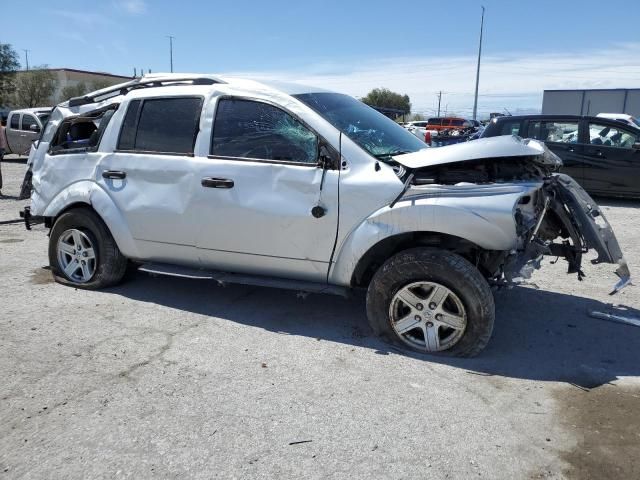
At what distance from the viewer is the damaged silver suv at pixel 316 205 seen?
3863mm

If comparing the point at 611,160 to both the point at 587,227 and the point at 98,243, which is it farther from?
the point at 98,243

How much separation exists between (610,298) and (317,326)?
9.33 ft

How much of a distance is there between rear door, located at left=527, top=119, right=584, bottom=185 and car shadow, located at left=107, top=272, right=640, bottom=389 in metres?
6.04

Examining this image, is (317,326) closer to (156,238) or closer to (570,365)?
(156,238)

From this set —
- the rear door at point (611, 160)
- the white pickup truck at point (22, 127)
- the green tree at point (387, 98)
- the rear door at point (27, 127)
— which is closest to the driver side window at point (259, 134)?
the rear door at point (611, 160)

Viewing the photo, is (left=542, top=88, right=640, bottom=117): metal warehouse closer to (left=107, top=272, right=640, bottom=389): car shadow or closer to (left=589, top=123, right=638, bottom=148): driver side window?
(left=589, top=123, right=638, bottom=148): driver side window

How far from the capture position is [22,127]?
711 inches

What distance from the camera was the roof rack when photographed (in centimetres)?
496

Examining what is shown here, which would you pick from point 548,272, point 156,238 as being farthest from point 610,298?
point 156,238

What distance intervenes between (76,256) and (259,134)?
7.59ft

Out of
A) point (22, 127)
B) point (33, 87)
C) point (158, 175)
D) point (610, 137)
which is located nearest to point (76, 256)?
point (158, 175)

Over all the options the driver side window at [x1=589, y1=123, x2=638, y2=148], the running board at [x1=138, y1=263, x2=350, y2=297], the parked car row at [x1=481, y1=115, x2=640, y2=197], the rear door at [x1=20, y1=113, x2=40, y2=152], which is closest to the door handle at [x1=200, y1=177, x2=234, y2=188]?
the running board at [x1=138, y1=263, x2=350, y2=297]

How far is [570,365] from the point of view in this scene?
3.96m

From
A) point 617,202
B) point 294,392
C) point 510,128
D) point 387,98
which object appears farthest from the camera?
point 387,98
